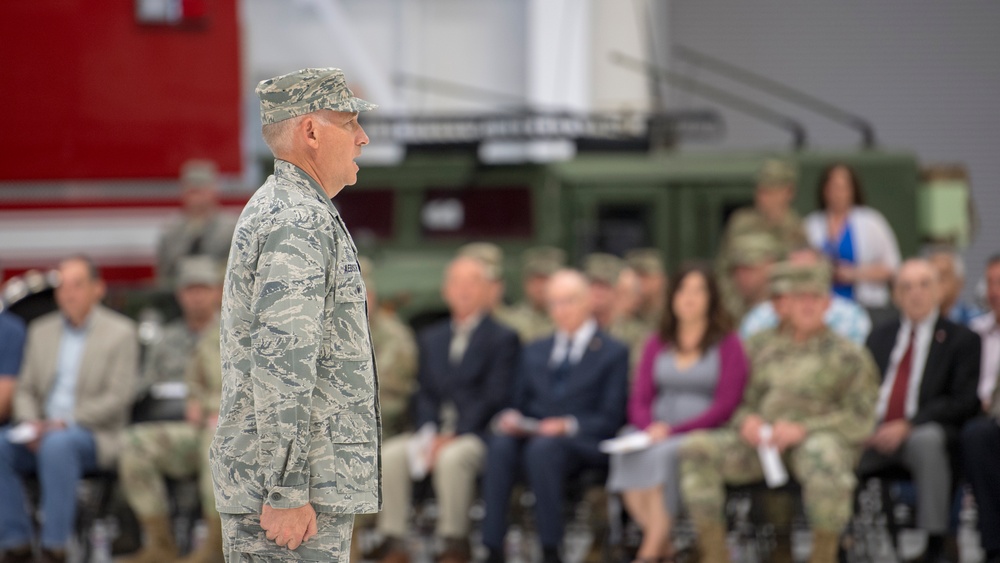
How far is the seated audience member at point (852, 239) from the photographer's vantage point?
8.11 m

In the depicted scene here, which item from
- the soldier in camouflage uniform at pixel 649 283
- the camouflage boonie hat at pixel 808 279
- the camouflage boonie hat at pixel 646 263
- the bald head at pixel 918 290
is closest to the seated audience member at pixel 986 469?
the bald head at pixel 918 290

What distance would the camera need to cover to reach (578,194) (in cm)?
838

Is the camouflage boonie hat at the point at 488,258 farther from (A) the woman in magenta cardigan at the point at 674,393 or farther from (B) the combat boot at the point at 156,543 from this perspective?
(B) the combat boot at the point at 156,543

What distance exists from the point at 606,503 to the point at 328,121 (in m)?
3.81

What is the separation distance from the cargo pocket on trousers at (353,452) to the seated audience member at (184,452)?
3.57m

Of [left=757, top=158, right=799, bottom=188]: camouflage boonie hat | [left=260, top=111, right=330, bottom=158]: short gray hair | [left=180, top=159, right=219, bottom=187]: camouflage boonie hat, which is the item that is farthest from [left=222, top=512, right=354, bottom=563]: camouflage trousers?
[left=757, top=158, right=799, bottom=188]: camouflage boonie hat

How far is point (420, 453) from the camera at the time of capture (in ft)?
22.7

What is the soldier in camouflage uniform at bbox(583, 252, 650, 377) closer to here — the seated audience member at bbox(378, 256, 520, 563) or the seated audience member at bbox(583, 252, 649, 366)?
the seated audience member at bbox(583, 252, 649, 366)

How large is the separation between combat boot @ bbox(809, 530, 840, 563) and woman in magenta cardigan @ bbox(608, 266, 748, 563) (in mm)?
654

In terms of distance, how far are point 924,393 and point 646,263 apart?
1939mm

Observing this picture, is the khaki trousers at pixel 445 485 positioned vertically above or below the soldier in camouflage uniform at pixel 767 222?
below

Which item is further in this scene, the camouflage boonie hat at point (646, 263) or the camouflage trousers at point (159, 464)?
the camouflage boonie hat at point (646, 263)

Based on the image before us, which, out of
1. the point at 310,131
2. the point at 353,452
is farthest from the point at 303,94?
the point at 353,452

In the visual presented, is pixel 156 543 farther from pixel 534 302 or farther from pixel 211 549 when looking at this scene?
pixel 534 302
